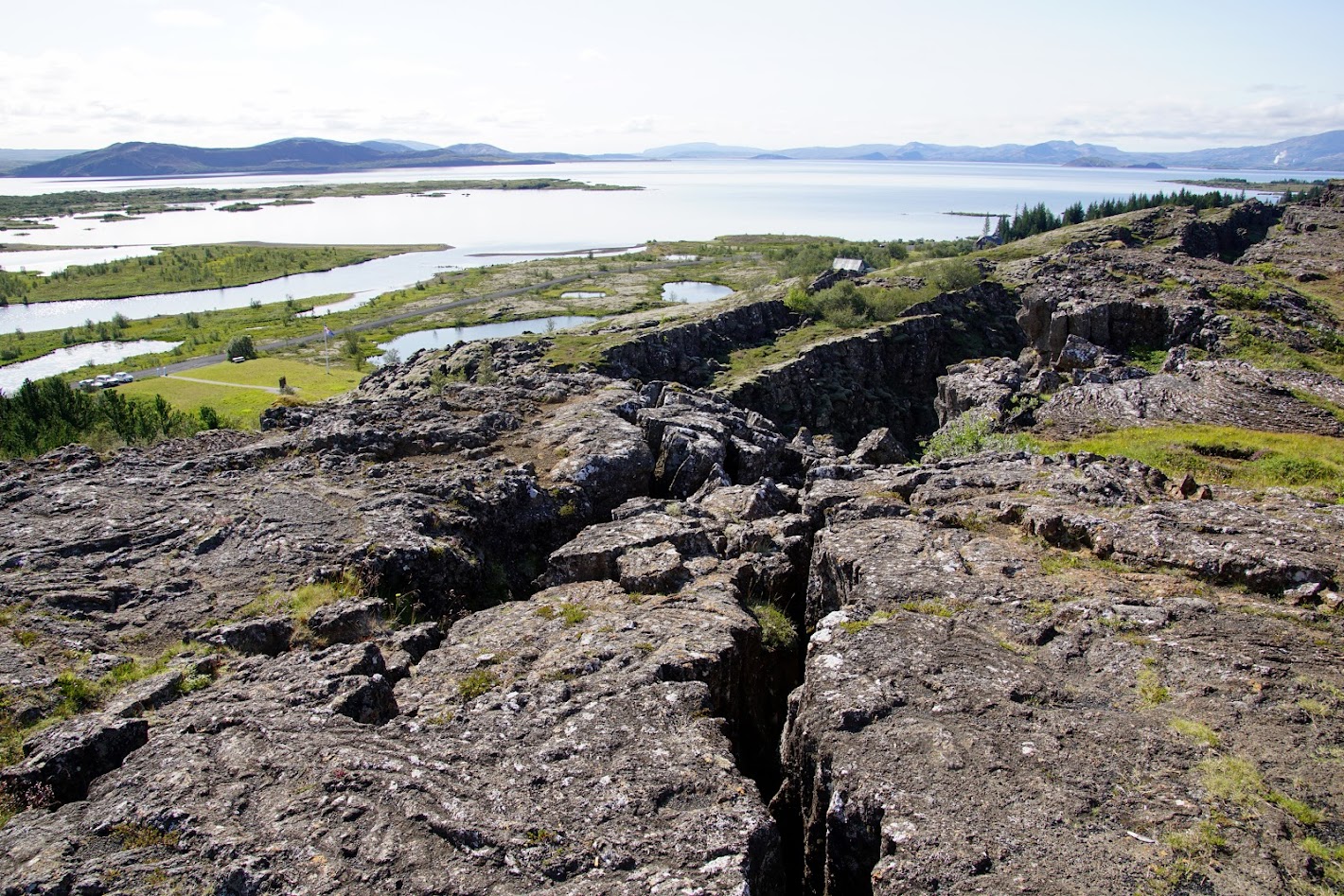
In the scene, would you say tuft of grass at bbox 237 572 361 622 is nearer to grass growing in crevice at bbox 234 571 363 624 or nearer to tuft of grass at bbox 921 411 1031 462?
grass growing in crevice at bbox 234 571 363 624

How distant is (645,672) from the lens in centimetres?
1496

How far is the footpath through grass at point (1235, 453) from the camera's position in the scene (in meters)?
25.9

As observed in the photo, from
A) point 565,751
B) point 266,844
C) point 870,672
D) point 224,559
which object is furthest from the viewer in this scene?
point 224,559

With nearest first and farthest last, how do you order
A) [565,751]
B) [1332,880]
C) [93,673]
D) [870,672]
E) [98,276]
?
1. [1332,880]
2. [565,751]
3. [870,672]
4. [93,673]
5. [98,276]

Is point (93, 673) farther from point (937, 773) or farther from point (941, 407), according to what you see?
point (941, 407)

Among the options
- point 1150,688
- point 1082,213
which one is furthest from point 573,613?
point 1082,213

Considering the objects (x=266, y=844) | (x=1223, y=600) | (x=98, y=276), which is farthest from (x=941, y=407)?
(x=98, y=276)

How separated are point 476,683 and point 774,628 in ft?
25.9

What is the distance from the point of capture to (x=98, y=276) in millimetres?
184000

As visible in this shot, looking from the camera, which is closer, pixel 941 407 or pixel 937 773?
pixel 937 773

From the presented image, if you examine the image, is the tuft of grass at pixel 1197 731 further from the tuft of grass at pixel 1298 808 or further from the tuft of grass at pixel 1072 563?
the tuft of grass at pixel 1072 563

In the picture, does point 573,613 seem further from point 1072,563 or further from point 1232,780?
point 1232,780

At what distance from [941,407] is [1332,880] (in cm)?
5340

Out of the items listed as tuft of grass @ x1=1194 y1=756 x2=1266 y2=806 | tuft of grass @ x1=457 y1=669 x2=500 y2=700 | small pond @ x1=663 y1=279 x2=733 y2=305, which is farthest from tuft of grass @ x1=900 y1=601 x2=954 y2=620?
small pond @ x1=663 y1=279 x2=733 y2=305
